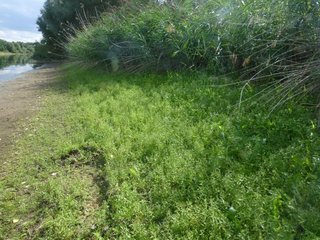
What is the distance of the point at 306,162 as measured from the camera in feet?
8.18

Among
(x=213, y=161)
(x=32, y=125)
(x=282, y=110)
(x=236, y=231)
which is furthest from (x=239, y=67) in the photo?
(x=236, y=231)

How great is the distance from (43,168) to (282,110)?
8.85 feet

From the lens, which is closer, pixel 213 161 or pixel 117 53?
pixel 213 161

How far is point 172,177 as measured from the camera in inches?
103

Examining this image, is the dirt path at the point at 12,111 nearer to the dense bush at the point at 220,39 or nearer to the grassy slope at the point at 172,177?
the grassy slope at the point at 172,177

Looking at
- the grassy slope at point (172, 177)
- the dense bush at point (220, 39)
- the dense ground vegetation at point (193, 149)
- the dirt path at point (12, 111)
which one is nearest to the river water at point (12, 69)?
the dirt path at point (12, 111)

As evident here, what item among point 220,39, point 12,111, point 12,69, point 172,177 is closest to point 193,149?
point 172,177

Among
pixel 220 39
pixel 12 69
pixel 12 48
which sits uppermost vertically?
pixel 220 39

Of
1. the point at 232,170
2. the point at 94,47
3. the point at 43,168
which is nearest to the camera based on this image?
the point at 232,170

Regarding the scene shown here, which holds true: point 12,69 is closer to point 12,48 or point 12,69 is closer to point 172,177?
point 172,177

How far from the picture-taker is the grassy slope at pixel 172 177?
2096 mm

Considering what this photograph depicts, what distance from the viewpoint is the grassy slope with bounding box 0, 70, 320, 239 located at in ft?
6.88

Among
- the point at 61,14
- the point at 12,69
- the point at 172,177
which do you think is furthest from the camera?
the point at 61,14

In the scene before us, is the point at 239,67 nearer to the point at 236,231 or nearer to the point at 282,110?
the point at 282,110
